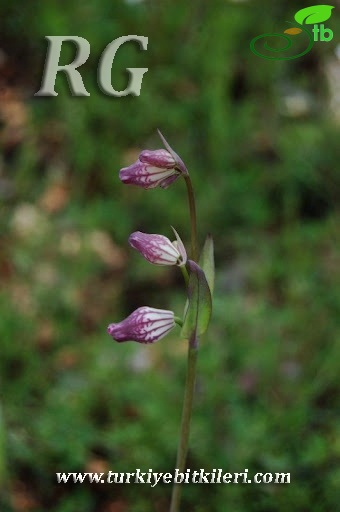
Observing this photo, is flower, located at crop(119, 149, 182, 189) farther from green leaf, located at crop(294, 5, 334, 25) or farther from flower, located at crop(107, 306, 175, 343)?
green leaf, located at crop(294, 5, 334, 25)

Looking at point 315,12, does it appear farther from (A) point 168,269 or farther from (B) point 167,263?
(B) point 167,263

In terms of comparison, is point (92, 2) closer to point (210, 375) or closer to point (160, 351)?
point (160, 351)

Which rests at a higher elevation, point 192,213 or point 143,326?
point 192,213

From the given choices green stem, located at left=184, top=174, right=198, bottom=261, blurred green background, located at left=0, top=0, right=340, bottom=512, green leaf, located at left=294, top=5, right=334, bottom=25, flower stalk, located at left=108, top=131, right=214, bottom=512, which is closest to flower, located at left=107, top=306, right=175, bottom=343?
flower stalk, located at left=108, top=131, right=214, bottom=512

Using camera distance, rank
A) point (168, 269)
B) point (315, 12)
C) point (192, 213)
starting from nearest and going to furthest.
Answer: point (192, 213) < point (315, 12) < point (168, 269)

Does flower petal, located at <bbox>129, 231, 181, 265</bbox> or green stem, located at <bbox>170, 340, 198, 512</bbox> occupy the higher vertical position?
Result: flower petal, located at <bbox>129, 231, 181, 265</bbox>

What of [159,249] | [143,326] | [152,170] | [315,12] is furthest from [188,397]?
[315,12]
